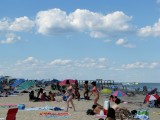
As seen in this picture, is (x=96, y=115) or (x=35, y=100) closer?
(x=96, y=115)

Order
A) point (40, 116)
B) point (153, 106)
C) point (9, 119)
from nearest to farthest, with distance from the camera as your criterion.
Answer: point (9, 119) → point (40, 116) → point (153, 106)

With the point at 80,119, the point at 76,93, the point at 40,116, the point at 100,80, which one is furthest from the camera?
the point at 100,80

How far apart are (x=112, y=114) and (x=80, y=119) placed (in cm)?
403

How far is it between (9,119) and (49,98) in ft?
48.0

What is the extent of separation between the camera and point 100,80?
3359 inches

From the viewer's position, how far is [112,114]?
1027cm

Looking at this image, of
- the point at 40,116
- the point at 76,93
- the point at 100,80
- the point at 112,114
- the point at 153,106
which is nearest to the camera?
the point at 112,114

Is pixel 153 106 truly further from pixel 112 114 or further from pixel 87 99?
pixel 112 114

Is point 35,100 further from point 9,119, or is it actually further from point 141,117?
point 9,119

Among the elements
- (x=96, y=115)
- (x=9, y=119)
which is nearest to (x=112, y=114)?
(x=9, y=119)

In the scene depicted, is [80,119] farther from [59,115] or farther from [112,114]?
[112,114]

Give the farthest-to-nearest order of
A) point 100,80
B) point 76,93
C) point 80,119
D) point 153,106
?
point 100,80 → point 76,93 → point 153,106 → point 80,119

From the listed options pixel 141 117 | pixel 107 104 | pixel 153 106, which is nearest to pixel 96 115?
pixel 107 104

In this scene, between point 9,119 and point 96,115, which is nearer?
point 9,119
